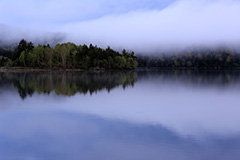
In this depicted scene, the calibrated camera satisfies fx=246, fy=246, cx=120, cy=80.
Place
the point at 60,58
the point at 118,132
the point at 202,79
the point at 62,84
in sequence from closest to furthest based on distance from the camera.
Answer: the point at 118,132 → the point at 62,84 → the point at 202,79 → the point at 60,58

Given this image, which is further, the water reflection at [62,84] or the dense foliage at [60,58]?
the dense foliage at [60,58]

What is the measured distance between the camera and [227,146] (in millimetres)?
12352

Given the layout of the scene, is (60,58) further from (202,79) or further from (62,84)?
(62,84)

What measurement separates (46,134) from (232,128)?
1157 cm

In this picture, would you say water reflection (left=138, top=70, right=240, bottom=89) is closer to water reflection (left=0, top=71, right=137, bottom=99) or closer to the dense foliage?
water reflection (left=0, top=71, right=137, bottom=99)

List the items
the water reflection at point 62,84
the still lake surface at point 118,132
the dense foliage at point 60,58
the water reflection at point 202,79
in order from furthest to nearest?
the dense foliage at point 60,58 < the water reflection at point 202,79 < the water reflection at point 62,84 < the still lake surface at point 118,132

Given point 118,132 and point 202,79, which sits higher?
point 118,132

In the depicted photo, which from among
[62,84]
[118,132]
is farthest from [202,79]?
[118,132]

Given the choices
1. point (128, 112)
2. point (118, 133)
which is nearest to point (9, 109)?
point (128, 112)

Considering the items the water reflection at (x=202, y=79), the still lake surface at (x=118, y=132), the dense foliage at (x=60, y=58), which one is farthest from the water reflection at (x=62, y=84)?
the dense foliage at (x=60, y=58)

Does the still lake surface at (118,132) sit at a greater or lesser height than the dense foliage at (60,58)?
lesser

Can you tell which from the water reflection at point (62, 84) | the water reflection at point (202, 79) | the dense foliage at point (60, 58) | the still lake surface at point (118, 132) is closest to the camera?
the still lake surface at point (118, 132)

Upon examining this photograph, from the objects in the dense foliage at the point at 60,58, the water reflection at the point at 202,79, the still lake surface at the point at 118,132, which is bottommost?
the water reflection at the point at 202,79

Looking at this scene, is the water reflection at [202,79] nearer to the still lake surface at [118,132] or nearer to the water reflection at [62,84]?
the water reflection at [62,84]
